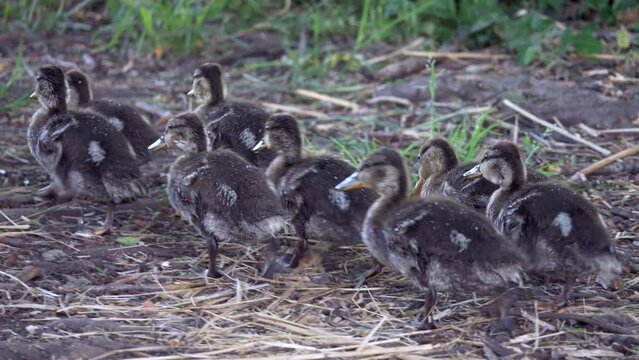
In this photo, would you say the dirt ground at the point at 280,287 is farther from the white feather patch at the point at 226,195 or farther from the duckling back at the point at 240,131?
the duckling back at the point at 240,131

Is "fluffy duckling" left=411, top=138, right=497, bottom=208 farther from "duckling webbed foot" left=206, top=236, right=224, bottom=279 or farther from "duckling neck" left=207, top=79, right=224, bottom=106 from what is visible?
"duckling neck" left=207, top=79, right=224, bottom=106

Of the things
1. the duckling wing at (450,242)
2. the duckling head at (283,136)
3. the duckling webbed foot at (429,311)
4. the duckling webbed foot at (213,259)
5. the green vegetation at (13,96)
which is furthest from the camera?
the green vegetation at (13,96)

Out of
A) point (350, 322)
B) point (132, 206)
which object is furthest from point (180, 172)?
point (350, 322)

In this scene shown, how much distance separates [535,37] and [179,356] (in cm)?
562

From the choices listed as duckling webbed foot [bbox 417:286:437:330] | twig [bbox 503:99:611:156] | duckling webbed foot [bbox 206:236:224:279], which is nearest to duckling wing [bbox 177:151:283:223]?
duckling webbed foot [bbox 206:236:224:279]

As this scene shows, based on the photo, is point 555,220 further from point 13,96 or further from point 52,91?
point 13,96

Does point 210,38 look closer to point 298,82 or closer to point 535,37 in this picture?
point 298,82

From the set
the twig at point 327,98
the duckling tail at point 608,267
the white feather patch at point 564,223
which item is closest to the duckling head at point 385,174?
the white feather patch at point 564,223

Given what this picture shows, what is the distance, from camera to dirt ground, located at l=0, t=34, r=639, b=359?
502 cm

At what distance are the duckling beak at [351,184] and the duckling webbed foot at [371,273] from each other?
17.3 inches

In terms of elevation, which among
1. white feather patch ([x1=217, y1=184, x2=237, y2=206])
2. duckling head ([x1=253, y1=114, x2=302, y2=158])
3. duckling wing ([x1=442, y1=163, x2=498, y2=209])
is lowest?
duckling wing ([x1=442, y1=163, x2=498, y2=209])

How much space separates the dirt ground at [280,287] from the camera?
5.02 meters

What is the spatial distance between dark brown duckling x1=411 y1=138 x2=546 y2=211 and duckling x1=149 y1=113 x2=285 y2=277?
3.07ft

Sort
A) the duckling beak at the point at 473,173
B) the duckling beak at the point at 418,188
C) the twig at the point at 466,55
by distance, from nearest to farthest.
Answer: the duckling beak at the point at 473,173, the duckling beak at the point at 418,188, the twig at the point at 466,55
